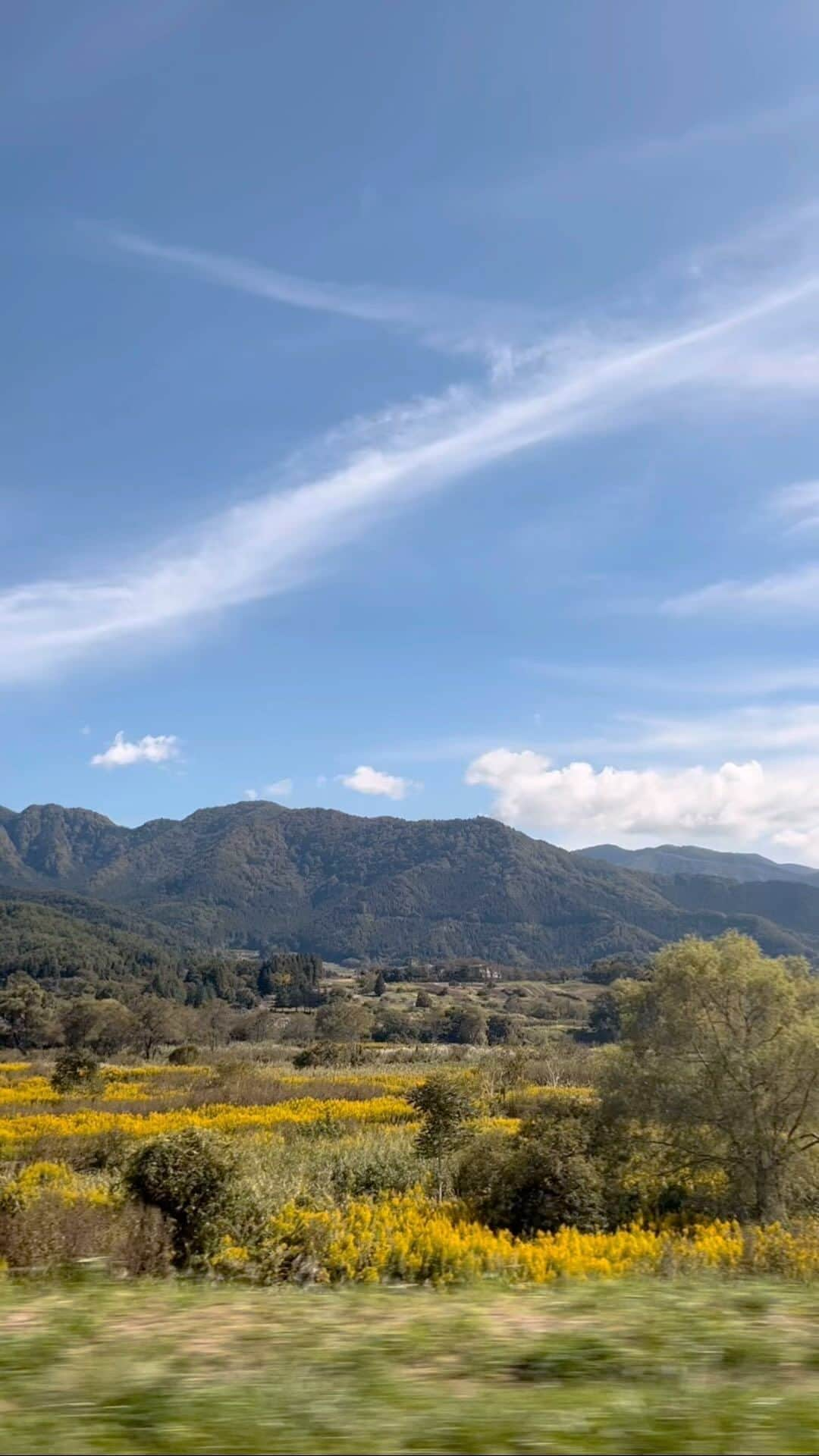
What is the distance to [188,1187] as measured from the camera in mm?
11445

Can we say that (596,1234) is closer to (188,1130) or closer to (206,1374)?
(188,1130)

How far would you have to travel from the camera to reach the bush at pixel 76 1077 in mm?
30328

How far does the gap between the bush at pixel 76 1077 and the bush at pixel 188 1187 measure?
20.3 m

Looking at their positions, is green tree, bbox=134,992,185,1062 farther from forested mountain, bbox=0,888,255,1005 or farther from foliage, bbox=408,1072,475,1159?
foliage, bbox=408,1072,475,1159

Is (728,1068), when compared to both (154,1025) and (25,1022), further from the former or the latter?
(25,1022)

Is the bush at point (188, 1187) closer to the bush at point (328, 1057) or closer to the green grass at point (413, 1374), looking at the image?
the green grass at point (413, 1374)

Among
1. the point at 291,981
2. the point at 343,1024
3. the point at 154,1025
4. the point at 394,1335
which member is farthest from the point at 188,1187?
the point at 291,981

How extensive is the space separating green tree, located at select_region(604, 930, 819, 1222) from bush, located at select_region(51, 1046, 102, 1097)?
21229 millimetres

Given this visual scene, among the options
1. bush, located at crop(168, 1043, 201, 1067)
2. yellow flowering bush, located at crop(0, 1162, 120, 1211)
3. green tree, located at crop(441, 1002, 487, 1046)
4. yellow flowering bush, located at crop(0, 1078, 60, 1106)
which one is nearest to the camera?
yellow flowering bush, located at crop(0, 1162, 120, 1211)

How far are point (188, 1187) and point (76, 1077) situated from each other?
21719 mm

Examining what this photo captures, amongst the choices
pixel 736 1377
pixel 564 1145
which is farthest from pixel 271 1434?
pixel 564 1145

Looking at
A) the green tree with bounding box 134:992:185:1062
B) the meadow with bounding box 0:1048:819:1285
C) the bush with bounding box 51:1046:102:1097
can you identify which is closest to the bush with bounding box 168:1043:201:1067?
the green tree with bounding box 134:992:185:1062

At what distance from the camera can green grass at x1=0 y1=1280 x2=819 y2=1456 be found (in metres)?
3.30

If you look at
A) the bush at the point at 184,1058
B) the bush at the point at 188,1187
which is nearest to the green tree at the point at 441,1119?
the bush at the point at 188,1187
